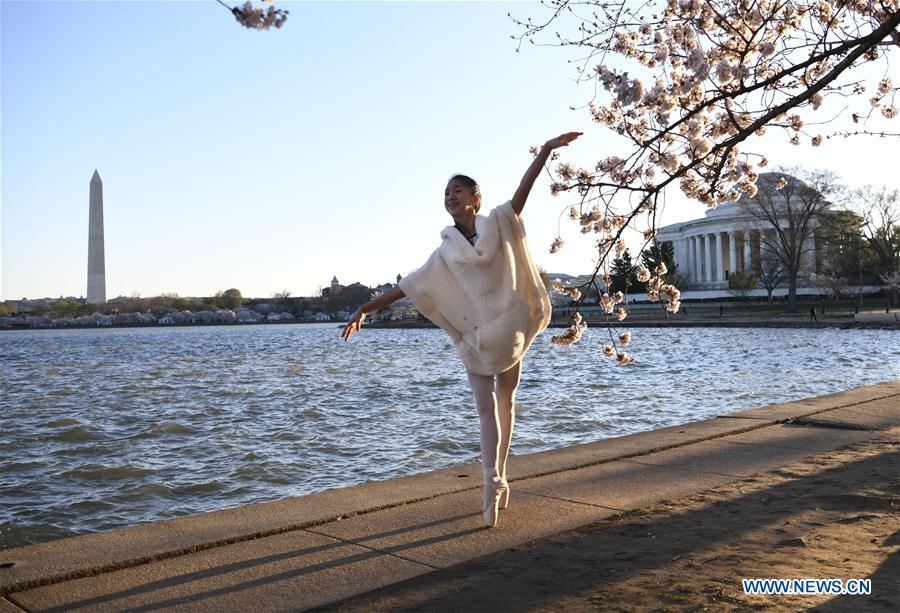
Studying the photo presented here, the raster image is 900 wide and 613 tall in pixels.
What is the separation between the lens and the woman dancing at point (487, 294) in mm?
4629

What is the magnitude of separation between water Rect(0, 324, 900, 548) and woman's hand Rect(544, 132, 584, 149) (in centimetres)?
534

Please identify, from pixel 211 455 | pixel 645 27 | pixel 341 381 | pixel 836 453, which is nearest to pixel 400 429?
pixel 211 455

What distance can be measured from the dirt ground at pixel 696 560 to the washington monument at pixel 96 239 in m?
119

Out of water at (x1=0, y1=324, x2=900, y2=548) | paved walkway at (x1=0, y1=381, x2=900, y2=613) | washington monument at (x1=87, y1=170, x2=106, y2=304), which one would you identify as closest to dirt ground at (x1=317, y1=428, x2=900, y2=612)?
paved walkway at (x1=0, y1=381, x2=900, y2=613)

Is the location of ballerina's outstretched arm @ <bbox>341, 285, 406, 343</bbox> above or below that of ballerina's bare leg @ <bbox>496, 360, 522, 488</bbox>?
above

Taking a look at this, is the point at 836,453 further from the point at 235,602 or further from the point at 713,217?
the point at 713,217

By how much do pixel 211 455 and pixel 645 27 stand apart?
26.1 feet

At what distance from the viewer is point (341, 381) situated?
2503 cm

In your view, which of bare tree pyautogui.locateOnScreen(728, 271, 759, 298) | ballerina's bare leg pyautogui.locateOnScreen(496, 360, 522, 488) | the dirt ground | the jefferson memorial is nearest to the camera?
the dirt ground

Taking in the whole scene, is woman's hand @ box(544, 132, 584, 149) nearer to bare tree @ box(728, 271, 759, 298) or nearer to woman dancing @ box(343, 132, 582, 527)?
woman dancing @ box(343, 132, 582, 527)

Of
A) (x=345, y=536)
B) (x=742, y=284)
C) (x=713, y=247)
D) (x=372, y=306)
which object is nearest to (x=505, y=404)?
(x=372, y=306)

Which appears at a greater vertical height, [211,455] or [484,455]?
[484,455]

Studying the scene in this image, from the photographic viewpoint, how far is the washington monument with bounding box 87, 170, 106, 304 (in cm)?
11356

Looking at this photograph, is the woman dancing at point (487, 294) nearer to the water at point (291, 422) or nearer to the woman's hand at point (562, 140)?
the woman's hand at point (562, 140)
